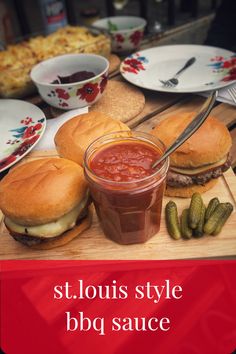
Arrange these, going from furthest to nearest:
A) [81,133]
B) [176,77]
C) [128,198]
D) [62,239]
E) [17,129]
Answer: [176,77] → [17,129] → [81,133] → [62,239] → [128,198]

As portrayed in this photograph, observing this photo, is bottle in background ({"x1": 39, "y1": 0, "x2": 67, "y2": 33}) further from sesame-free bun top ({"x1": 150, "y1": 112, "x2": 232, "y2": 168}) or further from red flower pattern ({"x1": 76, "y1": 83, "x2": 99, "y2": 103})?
sesame-free bun top ({"x1": 150, "y1": 112, "x2": 232, "y2": 168})

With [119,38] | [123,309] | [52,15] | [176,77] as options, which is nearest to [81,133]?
[123,309]

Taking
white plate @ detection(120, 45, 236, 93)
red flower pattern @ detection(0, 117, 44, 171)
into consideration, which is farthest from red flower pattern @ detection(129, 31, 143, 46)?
red flower pattern @ detection(0, 117, 44, 171)

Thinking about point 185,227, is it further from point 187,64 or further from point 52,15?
point 52,15

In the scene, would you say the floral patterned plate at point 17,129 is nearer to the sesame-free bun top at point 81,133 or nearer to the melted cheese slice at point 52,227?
the sesame-free bun top at point 81,133

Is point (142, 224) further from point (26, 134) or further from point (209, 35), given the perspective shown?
point (209, 35)

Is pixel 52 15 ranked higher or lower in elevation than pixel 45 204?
higher
